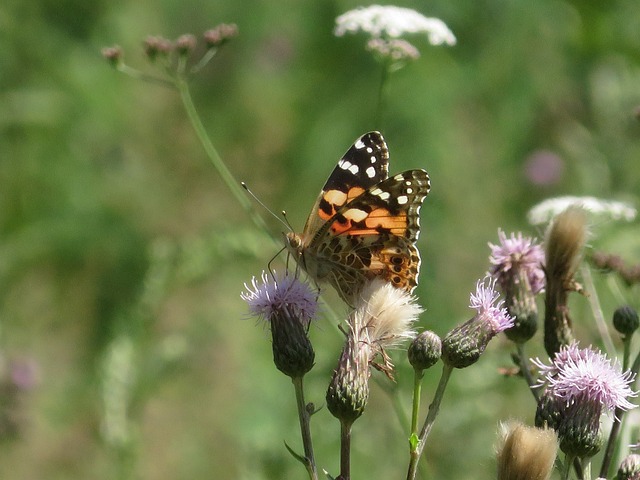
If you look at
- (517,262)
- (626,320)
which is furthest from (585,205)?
(626,320)

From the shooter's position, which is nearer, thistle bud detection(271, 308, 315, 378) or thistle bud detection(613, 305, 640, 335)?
thistle bud detection(271, 308, 315, 378)

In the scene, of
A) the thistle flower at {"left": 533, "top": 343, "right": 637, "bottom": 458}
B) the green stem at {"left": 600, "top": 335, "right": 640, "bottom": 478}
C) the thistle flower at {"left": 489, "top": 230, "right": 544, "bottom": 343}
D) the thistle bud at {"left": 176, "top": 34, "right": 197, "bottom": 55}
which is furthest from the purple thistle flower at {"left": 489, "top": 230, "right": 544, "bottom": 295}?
the thistle bud at {"left": 176, "top": 34, "right": 197, "bottom": 55}

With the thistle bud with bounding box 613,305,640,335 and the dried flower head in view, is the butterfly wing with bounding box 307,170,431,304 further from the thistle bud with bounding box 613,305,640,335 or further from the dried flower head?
the dried flower head

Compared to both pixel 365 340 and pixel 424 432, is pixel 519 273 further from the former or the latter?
pixel 424 432

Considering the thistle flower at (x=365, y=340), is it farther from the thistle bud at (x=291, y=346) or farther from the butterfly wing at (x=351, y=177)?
the butterfly wing at (x=351, y=177)

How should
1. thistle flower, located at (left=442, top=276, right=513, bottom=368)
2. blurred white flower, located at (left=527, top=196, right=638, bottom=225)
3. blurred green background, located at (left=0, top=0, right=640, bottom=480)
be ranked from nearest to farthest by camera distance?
thistle flower, located at (left=442, top=276, right=513, bottom=368) → blurred white flower, located at (left=527, top=196, right=638, bottom=225) → blurred green background, located at (left=0, top=0, right=640, bottom=480)
